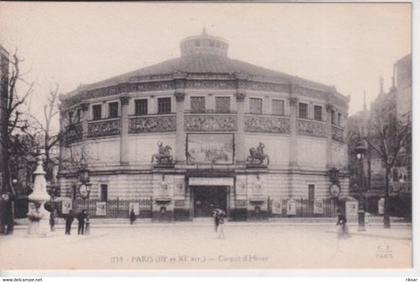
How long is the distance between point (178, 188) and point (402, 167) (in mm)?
4142

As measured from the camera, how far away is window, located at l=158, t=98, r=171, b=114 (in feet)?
41.4

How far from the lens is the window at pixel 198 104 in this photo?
12.3 metres

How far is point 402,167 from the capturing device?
37.7 feet

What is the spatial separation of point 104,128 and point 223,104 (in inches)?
90.3

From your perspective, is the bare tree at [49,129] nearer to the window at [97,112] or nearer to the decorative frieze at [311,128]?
the window at [97,112]

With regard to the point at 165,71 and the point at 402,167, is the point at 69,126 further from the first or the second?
the point at 402,167

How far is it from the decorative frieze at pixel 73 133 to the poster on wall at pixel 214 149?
84.0 inches

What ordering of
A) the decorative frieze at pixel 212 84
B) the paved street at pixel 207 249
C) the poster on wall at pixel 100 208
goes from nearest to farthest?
1. the paved street at pixel 207 249
2. the poster on wall at pixel 100 208
3. the decorative frieze at pixel 212 84

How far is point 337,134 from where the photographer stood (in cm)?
1241

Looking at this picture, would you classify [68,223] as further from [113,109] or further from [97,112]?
[113,109]

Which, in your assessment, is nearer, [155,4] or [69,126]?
[155,4]

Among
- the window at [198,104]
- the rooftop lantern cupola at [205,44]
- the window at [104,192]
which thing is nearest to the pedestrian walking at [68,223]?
the window at [104,192]

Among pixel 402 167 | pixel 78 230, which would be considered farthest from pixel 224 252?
pixel 402 167

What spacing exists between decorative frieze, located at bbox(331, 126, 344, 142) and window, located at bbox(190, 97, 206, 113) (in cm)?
251
